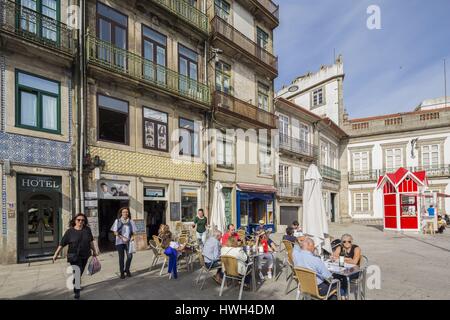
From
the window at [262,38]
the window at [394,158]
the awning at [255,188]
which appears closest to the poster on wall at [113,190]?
the awning at [255,188]

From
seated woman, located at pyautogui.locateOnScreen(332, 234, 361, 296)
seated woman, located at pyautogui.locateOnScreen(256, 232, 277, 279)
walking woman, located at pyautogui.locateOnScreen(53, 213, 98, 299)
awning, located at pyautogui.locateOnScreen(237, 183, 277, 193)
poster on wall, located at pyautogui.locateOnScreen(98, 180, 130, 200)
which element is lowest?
seated woman, located at pyautogui.locateOnScreen(256, 232, 277, 279)

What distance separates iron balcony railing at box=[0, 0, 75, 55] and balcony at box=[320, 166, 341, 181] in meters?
22.7

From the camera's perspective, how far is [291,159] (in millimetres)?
23688

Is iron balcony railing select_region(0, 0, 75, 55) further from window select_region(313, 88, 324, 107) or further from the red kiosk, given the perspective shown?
window select_region(313, 88, 324, 107)

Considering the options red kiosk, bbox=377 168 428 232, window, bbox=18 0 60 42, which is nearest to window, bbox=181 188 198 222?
window, bbox=18 0 60 42

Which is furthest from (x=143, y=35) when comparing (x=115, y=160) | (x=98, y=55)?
(x=115, y=160)

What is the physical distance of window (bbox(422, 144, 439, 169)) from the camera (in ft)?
96.2

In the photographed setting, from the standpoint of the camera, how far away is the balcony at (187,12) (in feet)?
47.2

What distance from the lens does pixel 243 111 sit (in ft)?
60.0

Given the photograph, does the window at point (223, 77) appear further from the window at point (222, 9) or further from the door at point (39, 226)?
the door at point (39, 226)

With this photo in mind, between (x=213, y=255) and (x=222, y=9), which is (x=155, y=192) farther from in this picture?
(x=222, y=9)

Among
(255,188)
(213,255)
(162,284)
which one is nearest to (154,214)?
(255,188)

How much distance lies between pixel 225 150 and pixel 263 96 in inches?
226
